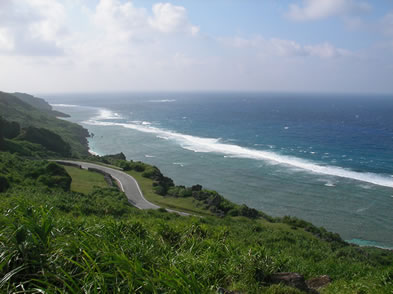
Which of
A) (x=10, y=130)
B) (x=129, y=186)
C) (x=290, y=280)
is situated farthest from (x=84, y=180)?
(x=290, y=280)

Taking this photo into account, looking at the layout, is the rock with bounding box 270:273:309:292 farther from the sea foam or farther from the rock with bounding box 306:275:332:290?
the sea foam

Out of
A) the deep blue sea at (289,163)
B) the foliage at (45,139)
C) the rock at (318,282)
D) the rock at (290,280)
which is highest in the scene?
the rock at (290,280)

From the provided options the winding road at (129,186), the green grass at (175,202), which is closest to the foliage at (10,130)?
the winding road at (129,186)

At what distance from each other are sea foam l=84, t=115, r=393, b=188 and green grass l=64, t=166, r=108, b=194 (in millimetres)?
36157

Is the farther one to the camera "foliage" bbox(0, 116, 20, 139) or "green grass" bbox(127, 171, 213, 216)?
"foliage" bbox(0, 116, 20, 139)

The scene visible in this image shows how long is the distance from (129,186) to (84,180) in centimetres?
580

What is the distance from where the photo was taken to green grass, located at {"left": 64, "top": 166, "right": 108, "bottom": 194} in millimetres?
33531

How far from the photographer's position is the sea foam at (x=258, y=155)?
52375 millimetres

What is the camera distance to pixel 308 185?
4916 cm

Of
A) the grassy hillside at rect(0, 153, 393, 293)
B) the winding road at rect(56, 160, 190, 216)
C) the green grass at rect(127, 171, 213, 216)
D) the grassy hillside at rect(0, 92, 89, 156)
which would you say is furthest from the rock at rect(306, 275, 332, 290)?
the grassy hillside at rect(0, 92, 89, 156)

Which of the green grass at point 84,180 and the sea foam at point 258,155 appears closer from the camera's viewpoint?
the green grass at point 84,180

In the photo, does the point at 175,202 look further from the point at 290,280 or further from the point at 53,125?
the point at 53,125

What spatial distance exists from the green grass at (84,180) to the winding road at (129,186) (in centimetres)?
238

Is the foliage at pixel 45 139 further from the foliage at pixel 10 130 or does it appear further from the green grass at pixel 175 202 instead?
the green grass at pixel 175 202
